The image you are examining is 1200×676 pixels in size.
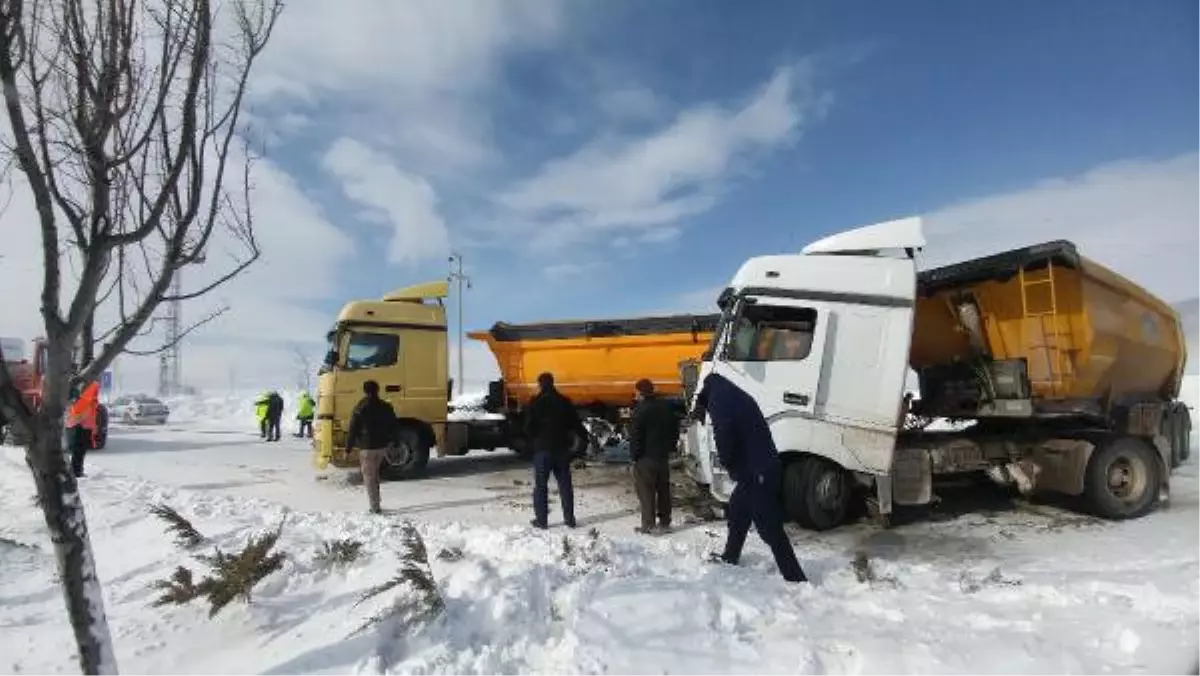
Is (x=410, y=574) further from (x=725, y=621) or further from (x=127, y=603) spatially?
(x=127, y=603)

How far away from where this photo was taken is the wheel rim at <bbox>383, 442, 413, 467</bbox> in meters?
12.4

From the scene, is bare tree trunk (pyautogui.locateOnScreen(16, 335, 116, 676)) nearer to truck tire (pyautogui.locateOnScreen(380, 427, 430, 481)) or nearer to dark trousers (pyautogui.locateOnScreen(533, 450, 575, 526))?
dark trousers (pyautogui.locateOnScreen(533, 450, 575, 526))

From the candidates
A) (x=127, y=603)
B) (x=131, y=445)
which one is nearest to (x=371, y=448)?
(x=127, y=603)

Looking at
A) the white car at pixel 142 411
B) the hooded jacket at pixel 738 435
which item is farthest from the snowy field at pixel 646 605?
the white car at pixel 142 411

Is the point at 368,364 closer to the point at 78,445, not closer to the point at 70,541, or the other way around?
the point at 78,445

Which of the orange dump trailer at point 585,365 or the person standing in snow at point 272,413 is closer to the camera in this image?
the orange dump trailer at point 585,365

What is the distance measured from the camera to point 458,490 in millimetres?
11336

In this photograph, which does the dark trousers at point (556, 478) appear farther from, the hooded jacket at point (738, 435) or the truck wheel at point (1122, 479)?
the truck wheel at point (1122, 479)

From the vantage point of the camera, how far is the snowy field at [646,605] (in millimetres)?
4113

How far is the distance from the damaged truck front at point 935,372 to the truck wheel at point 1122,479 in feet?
0.05

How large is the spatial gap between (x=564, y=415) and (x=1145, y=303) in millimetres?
7193

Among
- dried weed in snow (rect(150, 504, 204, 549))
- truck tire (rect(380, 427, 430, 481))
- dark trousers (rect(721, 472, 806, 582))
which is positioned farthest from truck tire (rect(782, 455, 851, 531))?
truck tire (rect(380, 427, 430, 481))

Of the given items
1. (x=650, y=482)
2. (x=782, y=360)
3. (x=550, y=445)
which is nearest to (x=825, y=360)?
(x=782, y=360)

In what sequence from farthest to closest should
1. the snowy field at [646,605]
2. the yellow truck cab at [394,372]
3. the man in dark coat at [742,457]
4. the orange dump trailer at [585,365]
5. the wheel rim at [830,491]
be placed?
the orange dump trailer at [585,365] < the yellow truck cab at [394,372] < the wheel rim at [830,491] < the man in dark coat at [742,457] < the snowy field at [646,605]
